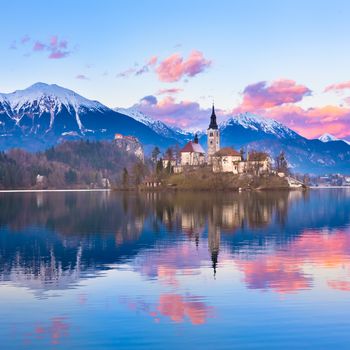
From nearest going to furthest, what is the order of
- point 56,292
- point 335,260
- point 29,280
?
point 56,292 < point 29,280 < point 335,260

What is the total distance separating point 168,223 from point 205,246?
22.1m

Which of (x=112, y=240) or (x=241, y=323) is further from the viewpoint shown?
(x=112, y=240)

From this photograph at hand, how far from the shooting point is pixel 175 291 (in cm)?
2675

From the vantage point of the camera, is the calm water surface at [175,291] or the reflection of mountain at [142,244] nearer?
the calm water surface at [175,291]

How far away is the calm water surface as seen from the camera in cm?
1972

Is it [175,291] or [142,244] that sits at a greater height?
[142,244]

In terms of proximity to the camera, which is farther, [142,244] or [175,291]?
[142,244]

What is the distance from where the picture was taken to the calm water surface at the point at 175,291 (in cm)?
1972

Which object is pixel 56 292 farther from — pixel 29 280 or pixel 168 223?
pixel 168 223

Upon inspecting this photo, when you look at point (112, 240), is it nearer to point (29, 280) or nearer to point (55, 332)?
point (29, 280)

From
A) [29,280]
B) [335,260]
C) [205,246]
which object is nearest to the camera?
[29,280]

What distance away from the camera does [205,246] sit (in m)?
43.8

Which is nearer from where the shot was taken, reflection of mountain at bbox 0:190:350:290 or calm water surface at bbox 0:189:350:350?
calm water surface at bbox 0:189:350:350

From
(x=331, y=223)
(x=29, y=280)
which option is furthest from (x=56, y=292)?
(x=331, y=223)
